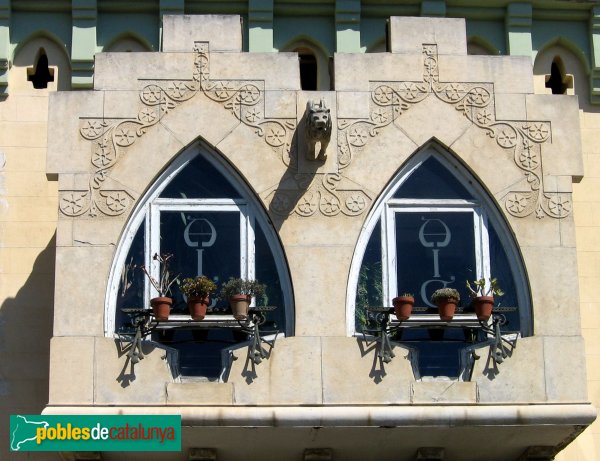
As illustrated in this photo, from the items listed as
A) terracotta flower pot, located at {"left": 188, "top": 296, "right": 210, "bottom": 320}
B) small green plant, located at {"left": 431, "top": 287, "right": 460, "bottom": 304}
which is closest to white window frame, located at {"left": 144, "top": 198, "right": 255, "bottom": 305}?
terracotta flower pot, located at {"left": 188, "top": 296, "right": 210, "bottom": 320}

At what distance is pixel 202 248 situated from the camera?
2183cm

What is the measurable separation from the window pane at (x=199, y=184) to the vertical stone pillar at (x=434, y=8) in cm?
482

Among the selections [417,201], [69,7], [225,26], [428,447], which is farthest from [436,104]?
[69,7]

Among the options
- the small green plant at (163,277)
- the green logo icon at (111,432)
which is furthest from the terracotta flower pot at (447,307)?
the green logo icon at (111,432)

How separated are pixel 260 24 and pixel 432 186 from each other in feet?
13.9

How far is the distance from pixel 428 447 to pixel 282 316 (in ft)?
8.31

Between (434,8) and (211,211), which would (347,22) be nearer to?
(434,8)

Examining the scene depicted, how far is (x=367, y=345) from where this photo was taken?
69.4 ft

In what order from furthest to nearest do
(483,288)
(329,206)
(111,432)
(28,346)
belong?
(28,346)
(329,206)
(483,288)
(111,432)

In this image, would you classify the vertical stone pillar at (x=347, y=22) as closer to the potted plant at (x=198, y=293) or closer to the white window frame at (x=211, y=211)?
the white window frame at (x=211, y=211)

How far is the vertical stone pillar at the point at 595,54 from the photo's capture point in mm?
24844

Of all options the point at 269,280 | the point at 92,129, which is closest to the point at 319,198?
the point at 269,280

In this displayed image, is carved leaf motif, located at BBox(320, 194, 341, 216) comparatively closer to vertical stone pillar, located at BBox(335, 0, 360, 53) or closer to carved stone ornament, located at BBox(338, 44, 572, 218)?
carved stone ornament, located at BBox(338, 44, 572, 218)

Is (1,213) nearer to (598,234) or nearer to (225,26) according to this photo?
(225,26)
